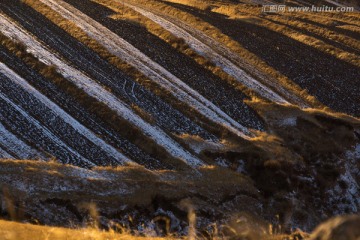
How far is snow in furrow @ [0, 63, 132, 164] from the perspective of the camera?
82.4ft

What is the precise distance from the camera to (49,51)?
35.2m

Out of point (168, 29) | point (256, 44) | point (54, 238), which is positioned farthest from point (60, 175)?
point (256, 44)

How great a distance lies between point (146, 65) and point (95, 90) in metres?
6.58

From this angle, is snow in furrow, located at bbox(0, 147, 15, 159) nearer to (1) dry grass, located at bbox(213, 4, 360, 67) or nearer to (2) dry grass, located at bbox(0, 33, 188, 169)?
(2) dry grass, located at bbox(0, 33, 188, 169)

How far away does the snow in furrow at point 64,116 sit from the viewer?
25117 mm

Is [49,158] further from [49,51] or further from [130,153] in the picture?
[49,51]

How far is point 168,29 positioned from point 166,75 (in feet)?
32.5

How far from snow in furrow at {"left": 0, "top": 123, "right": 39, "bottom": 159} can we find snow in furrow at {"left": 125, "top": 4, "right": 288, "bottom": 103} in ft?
62.5

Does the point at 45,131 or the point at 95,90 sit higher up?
the point at 95,90

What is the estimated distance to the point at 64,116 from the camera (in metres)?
27.5

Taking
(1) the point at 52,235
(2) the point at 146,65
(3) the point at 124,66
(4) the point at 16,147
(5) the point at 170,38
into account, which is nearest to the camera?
(1) the point at 52,235

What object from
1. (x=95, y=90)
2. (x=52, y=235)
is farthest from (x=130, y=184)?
(x=52, y=235)

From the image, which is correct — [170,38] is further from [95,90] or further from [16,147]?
[16,147]

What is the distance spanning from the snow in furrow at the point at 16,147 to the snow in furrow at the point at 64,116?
11.6 feet
